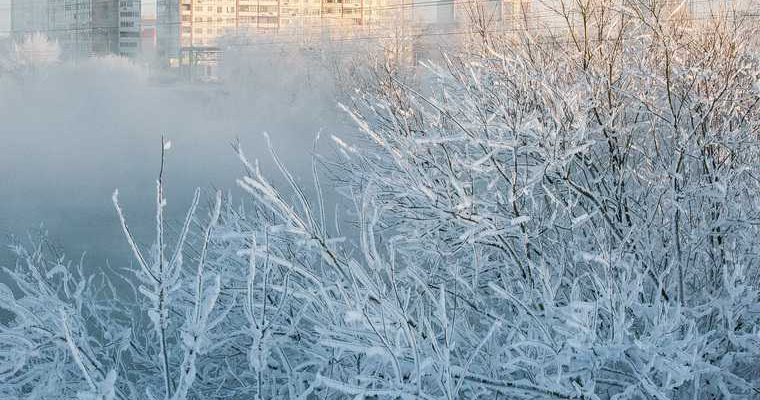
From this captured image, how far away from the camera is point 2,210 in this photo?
30.7 metres

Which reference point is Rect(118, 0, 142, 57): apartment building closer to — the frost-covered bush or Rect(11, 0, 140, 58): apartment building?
Rect(11, 0, 140, 58): apartment building

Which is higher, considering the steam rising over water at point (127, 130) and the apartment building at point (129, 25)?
the apartment building at point (129, 25)

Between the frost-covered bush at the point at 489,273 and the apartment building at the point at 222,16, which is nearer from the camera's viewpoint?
the frost-covered bush at the point at 489,273

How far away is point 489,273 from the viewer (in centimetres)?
527

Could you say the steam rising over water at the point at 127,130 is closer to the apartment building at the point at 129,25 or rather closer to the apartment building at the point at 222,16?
the apartment building at the point at 222,16

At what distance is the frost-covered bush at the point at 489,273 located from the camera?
9.22 ft

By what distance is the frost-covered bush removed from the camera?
9.22 feet

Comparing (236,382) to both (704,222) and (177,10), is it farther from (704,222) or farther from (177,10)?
(177,10)

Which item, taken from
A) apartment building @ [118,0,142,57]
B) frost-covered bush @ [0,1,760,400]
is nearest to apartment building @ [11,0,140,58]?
apartment building @ [118,0,142,57]

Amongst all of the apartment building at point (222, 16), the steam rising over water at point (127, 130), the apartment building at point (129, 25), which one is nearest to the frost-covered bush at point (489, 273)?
the steam rising over water at point (127, 130)

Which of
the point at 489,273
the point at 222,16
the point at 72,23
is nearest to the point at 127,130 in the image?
the point at 72,23

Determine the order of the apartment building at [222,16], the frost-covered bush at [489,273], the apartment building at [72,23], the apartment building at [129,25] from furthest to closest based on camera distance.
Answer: the apartment building at [129,25] → the apartment building at [222,16] → the apartment building at [72,23] → the frost-covered bush at [489,273]

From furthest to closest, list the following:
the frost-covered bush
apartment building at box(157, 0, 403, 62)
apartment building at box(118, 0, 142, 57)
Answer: apartment building at box(118, 0, 142, 57) → apartment building at box(157, 0, 403, 62) → the frost-covered bush

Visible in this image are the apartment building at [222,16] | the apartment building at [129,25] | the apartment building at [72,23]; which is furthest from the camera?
the apartment building at [129,25]
